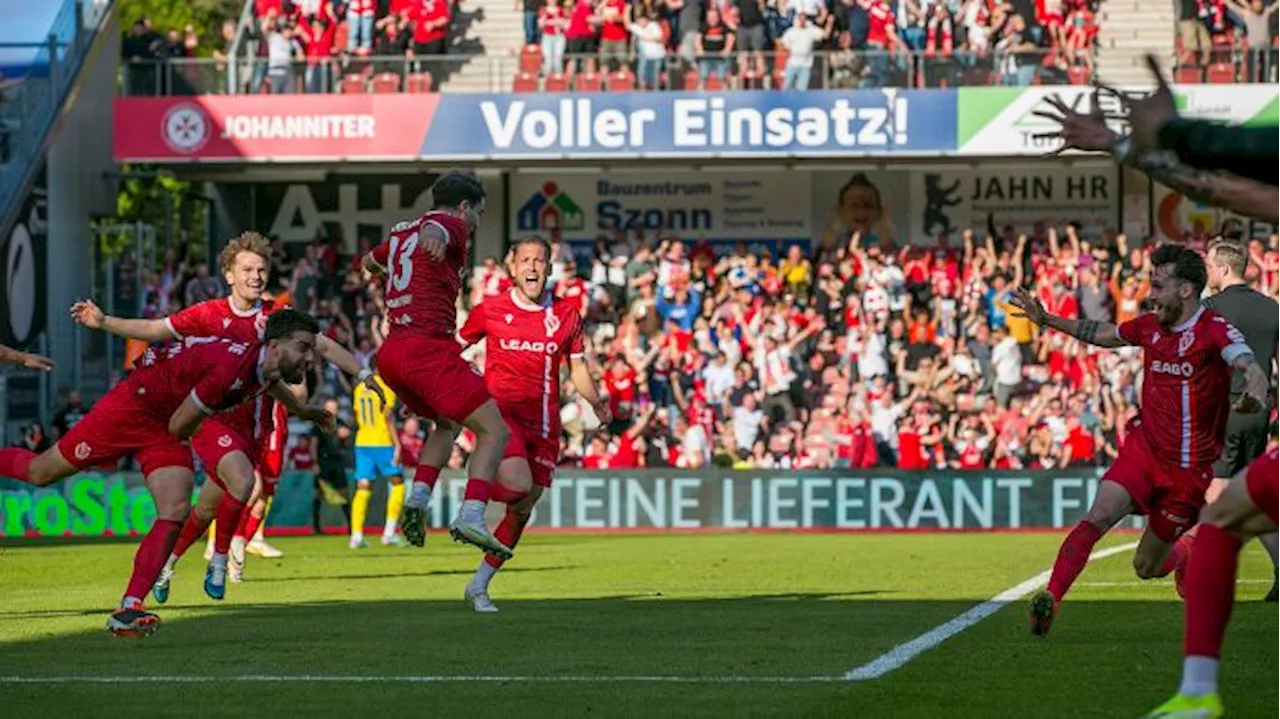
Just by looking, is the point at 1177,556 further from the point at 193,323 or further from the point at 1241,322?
the point at 193,323

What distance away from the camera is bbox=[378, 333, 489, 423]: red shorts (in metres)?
14.8

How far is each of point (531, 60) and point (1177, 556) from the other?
2353 cm

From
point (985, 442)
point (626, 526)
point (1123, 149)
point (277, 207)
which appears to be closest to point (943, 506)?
point (985, 442)

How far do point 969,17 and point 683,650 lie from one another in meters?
25.5

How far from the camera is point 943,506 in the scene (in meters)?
31.6

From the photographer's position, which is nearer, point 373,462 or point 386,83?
point 373,462

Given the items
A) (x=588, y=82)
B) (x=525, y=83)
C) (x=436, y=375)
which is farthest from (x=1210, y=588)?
(x=525, y=83)

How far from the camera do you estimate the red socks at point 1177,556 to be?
13852 millimetres

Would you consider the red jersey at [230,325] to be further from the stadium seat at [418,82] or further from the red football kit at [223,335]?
the stadium seat at [418,82]

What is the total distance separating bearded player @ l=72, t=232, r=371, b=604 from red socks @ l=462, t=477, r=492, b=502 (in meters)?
1.67

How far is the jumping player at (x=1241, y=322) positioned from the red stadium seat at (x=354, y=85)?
22.4m

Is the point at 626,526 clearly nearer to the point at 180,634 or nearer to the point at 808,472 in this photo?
the point at 808,472

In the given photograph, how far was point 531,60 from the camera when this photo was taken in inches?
1435

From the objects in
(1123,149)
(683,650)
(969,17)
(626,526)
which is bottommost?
(626,526)
